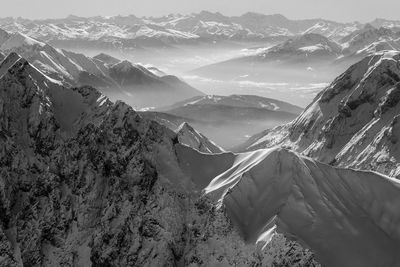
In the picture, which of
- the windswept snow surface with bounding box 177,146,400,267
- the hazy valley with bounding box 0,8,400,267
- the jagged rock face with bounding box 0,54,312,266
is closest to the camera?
the jagged rock face with bounding box 0,54,312,266

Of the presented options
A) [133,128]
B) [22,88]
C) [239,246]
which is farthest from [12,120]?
[239,246]

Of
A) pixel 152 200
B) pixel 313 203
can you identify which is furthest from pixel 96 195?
pixel 313 203

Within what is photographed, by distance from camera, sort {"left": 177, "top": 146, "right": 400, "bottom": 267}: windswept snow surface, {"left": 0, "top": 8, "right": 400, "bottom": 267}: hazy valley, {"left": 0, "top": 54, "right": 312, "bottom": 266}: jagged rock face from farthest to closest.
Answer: {"left": 177, "top": 146, "right": 400, "bottom": 267}: windswept snow surface → {"left": 0, "top": 8, "right": 400, "bottom": 267}: hazy valley → {"left": 0, "top": 54, "right": 312, "bottom": 266}: jagged rock face

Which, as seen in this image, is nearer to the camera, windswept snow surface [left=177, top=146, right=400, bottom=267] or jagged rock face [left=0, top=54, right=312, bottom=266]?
jagged rock face [left=0, top=54, right=312, bottom=266]

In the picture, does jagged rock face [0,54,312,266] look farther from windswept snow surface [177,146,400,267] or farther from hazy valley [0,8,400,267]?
windswept snow surface [177,146,400,267]

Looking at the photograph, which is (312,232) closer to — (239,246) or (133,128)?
(239,246)

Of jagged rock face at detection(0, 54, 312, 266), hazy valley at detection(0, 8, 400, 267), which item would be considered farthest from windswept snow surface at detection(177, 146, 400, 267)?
jagged rock face at detection(0, 54, 312, 266)
